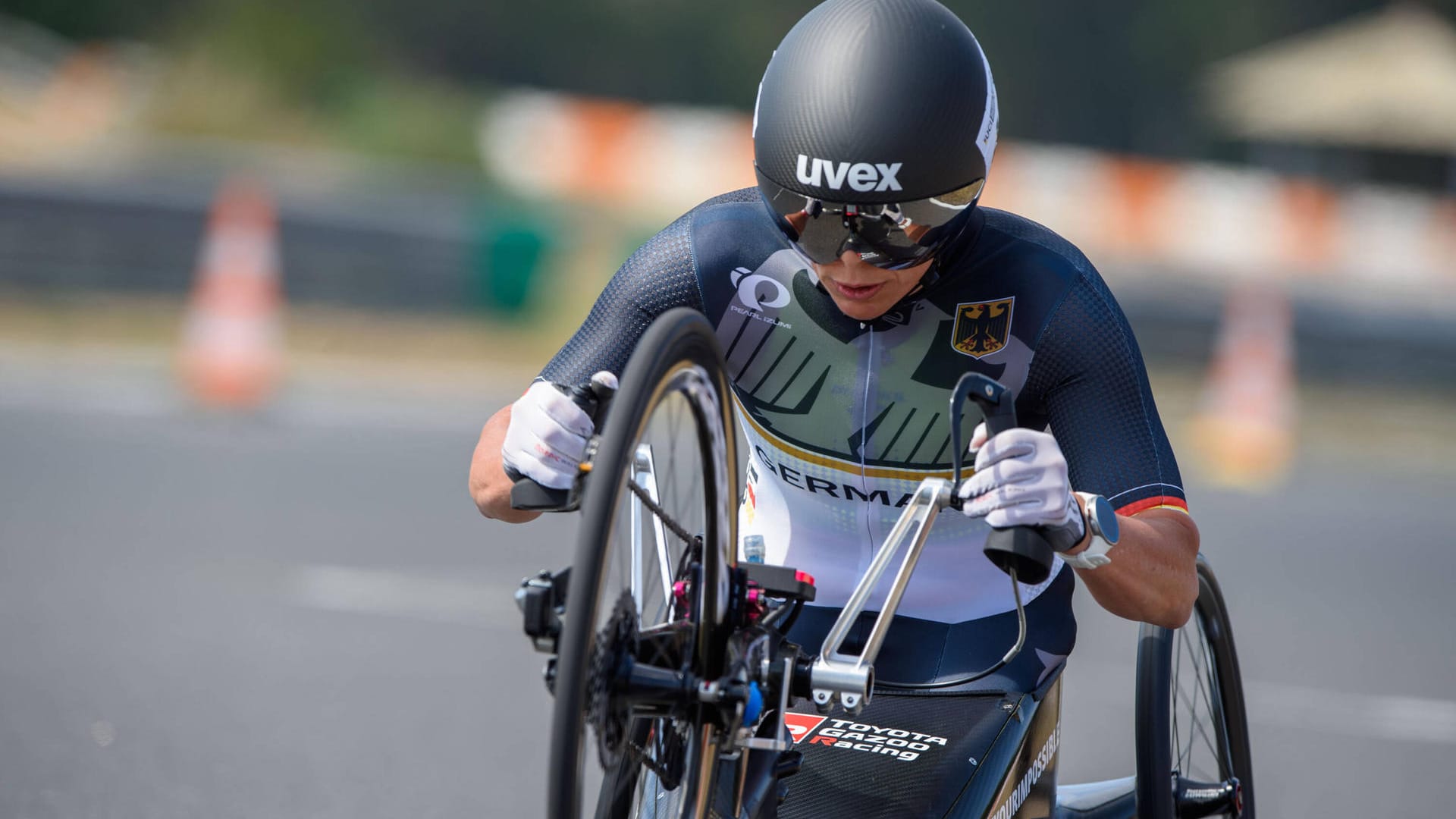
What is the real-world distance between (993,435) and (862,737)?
2.28 feet

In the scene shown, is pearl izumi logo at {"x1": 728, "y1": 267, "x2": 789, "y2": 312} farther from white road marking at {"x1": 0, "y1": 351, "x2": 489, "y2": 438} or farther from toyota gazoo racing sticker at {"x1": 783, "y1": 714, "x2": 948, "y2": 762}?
white road marking at {"x1": 0, "y1": 351, "x2": 489, "y2": 438}

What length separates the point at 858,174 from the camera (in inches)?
107

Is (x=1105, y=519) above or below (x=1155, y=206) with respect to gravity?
below

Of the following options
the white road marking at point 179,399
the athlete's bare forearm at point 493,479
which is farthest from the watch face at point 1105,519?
the white road marking at point 179,399

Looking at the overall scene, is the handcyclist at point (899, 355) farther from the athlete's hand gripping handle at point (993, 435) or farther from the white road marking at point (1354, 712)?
the white road marking at point (1354, 712)

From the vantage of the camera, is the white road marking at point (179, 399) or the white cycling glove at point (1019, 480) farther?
the white road marking at point (179, 399)

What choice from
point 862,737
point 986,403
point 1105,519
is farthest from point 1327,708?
point 986,403

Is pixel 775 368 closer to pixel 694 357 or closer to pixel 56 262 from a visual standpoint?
pixel 694 357

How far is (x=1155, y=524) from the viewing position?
290 centimetres

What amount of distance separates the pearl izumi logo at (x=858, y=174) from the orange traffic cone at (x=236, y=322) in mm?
8297

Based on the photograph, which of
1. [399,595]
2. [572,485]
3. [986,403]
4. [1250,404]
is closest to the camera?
[986,403]

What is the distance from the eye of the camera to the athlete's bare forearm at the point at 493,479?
3006 millimetres

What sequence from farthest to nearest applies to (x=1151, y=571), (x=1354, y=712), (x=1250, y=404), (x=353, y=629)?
(x=1250, y=404)
(x=353, y=629)
(x=1354, y=712)
(x=1151, y=571)

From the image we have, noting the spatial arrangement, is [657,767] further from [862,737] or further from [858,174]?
[858,174]
